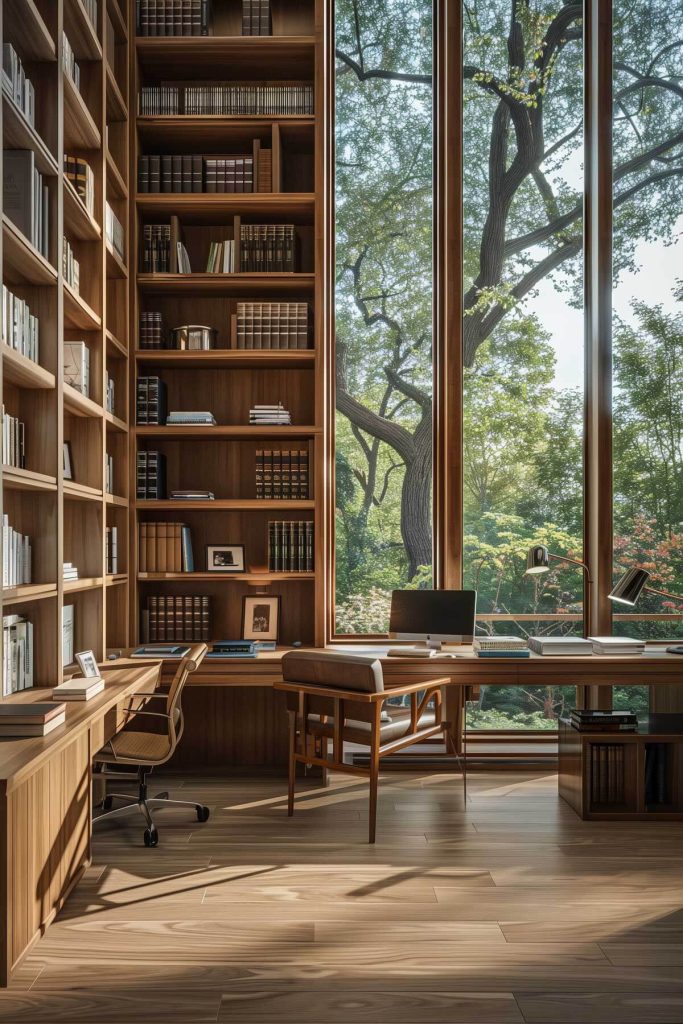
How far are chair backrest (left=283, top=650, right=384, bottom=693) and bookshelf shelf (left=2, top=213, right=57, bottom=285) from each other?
6.39 ft

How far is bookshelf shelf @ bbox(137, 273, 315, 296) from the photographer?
4500mm

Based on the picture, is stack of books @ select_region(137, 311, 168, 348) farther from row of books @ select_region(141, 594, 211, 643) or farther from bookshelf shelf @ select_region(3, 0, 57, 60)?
bookshelf shelf @ select_region(3, 0, 57, 60)

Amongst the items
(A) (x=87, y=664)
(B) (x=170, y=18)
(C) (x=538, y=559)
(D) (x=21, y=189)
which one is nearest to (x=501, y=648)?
(C) (x=538, y=559)

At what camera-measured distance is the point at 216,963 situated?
249 centimetres

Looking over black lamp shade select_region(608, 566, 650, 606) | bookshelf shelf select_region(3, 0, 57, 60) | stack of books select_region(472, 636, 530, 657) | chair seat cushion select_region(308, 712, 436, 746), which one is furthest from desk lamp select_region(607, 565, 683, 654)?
bookshelf shelf select_region(3, 0, 57, 60)

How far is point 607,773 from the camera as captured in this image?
3.94 m

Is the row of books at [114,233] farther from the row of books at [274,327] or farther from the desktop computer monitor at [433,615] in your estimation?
the desktop computer monitor at [433,615]

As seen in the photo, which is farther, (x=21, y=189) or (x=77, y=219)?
(x=77, y=219)

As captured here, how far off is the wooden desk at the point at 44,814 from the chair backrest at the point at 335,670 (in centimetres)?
76

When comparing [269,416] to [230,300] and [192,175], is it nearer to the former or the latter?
[230,300]

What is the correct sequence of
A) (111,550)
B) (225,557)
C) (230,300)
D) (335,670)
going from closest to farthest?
(335,670) < (111,550) < (225,557) < (230,300)

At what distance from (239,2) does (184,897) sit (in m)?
4.78

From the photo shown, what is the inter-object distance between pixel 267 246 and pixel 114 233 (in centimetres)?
85

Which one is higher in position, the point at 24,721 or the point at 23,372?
the point at 23,372
